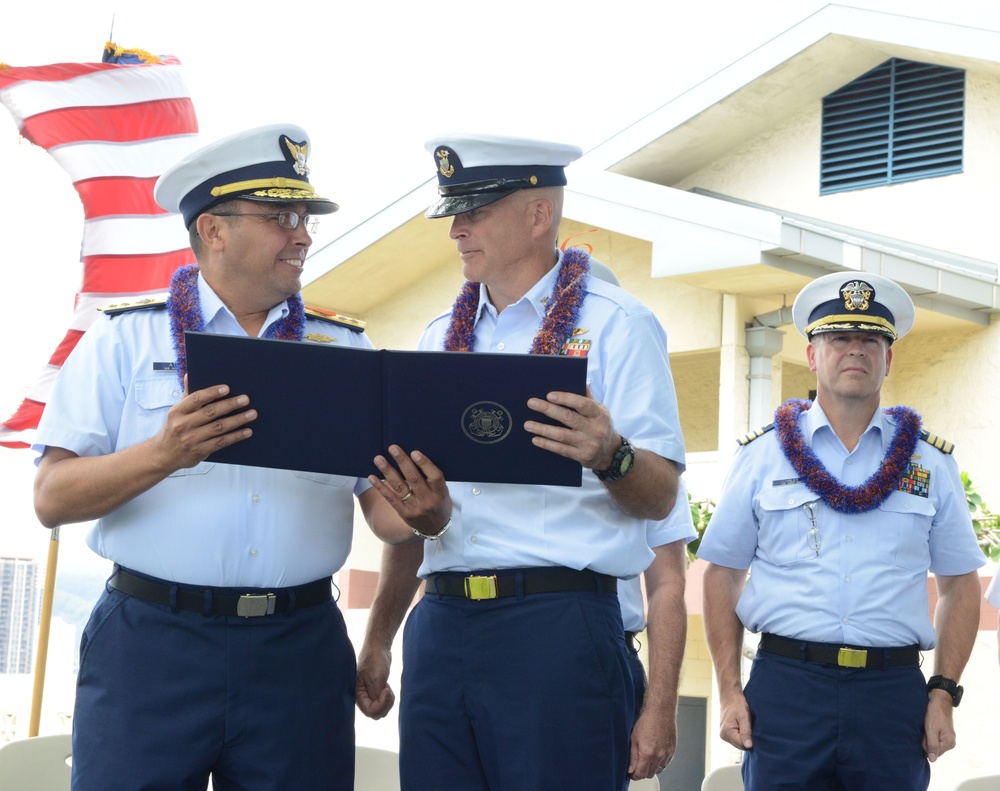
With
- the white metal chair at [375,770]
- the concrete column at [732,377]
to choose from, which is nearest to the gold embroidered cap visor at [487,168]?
the white metal chair at [375,770]

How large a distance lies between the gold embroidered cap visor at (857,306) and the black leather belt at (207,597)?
2.35m

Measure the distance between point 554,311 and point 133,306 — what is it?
1.12 m

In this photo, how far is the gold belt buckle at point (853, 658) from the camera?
13.3 ft

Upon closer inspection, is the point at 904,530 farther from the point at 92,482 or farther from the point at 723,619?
the point at 92,482

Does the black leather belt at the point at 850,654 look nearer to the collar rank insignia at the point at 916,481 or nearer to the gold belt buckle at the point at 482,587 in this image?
the collar rank insignia at the point at 916,481

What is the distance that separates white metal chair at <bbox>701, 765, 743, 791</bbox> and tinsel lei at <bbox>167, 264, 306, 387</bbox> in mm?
2183

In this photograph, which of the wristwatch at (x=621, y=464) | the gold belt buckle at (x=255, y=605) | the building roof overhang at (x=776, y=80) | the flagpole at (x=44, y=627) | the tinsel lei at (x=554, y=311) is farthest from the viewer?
the building roof overhang at (x=776, y=80)

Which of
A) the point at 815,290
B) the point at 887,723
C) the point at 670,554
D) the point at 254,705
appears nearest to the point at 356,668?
the point at 254,705

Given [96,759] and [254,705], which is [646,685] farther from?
[96,759]

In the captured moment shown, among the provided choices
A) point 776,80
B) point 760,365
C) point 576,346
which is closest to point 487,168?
point 576,346

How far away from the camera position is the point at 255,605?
300cm

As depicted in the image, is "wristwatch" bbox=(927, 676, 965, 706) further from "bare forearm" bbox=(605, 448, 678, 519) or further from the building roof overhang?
the building roof overhang

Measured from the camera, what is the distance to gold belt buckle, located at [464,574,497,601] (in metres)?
2.94

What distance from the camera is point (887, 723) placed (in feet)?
13.1
